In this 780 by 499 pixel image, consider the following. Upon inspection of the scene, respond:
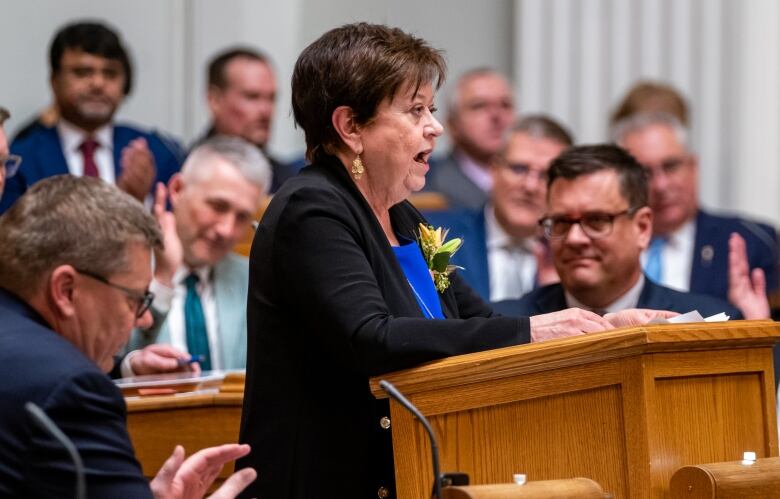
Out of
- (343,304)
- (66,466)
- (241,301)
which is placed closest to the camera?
(66,466)

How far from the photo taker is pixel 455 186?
681 centimetres

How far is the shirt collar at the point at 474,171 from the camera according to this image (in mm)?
6844

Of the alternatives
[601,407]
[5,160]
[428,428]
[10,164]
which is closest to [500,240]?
[10,164]

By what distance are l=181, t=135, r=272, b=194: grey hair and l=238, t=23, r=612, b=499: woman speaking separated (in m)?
2.07

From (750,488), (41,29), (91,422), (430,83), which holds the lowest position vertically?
(750,488)

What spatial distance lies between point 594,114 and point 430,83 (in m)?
A: 4.94

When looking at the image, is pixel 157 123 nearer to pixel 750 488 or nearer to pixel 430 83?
pixel 430 83

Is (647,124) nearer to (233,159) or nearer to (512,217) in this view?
(512,217)

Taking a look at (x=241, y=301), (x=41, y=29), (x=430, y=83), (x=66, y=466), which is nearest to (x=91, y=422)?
(x=66, y=466)

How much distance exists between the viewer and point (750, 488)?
8.39ft

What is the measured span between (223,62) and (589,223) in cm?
258

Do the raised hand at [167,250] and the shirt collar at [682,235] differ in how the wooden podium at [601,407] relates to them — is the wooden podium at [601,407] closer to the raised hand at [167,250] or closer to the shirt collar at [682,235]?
the raised hand at [167,250]

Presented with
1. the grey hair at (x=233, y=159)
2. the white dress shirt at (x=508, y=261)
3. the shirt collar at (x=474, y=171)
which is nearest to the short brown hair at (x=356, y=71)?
the grey hair at (x=233, y=159)

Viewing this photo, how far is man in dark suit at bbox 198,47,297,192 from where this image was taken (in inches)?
253
